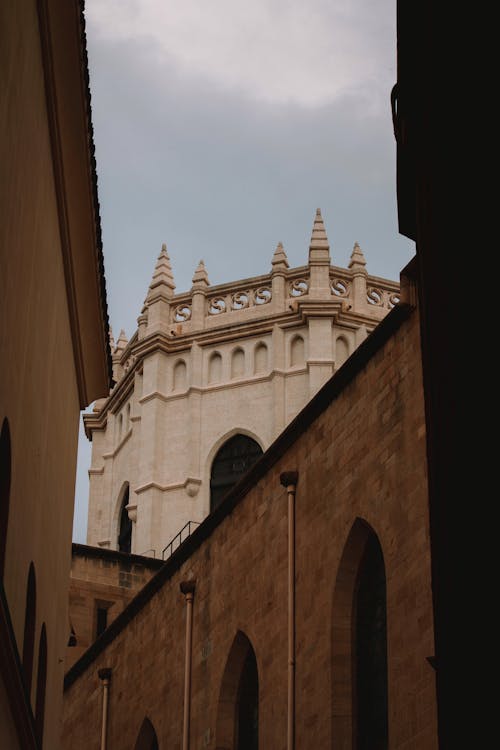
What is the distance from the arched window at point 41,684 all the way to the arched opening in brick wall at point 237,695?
505 cm

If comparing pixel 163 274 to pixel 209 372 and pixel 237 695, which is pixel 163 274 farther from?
pixel 237 695

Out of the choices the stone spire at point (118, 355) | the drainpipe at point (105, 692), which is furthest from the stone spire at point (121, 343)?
the drainpipe at point (105, 692)

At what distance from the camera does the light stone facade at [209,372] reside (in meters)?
44.0

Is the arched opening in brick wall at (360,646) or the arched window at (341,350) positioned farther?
the arched window at (341,350)

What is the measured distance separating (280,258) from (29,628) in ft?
98.7

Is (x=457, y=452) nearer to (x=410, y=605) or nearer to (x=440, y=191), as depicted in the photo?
(x=440, y=191)

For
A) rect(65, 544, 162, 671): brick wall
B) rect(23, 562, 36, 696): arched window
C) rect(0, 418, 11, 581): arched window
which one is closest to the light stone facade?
rect(65, 544, 162, 671): brick wall

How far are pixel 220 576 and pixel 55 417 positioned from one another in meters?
6.72

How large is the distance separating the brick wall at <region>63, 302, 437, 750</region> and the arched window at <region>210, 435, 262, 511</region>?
48.6ft

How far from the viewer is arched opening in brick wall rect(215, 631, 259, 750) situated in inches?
956

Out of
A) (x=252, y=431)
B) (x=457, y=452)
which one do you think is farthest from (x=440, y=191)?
(x=252, y=431)

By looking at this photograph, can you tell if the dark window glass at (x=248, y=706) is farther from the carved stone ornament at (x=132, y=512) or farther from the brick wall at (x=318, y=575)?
the carved stone ornament at (x=132, y=512)

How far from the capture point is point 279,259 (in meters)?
47.0

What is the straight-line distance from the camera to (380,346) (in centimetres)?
2045
